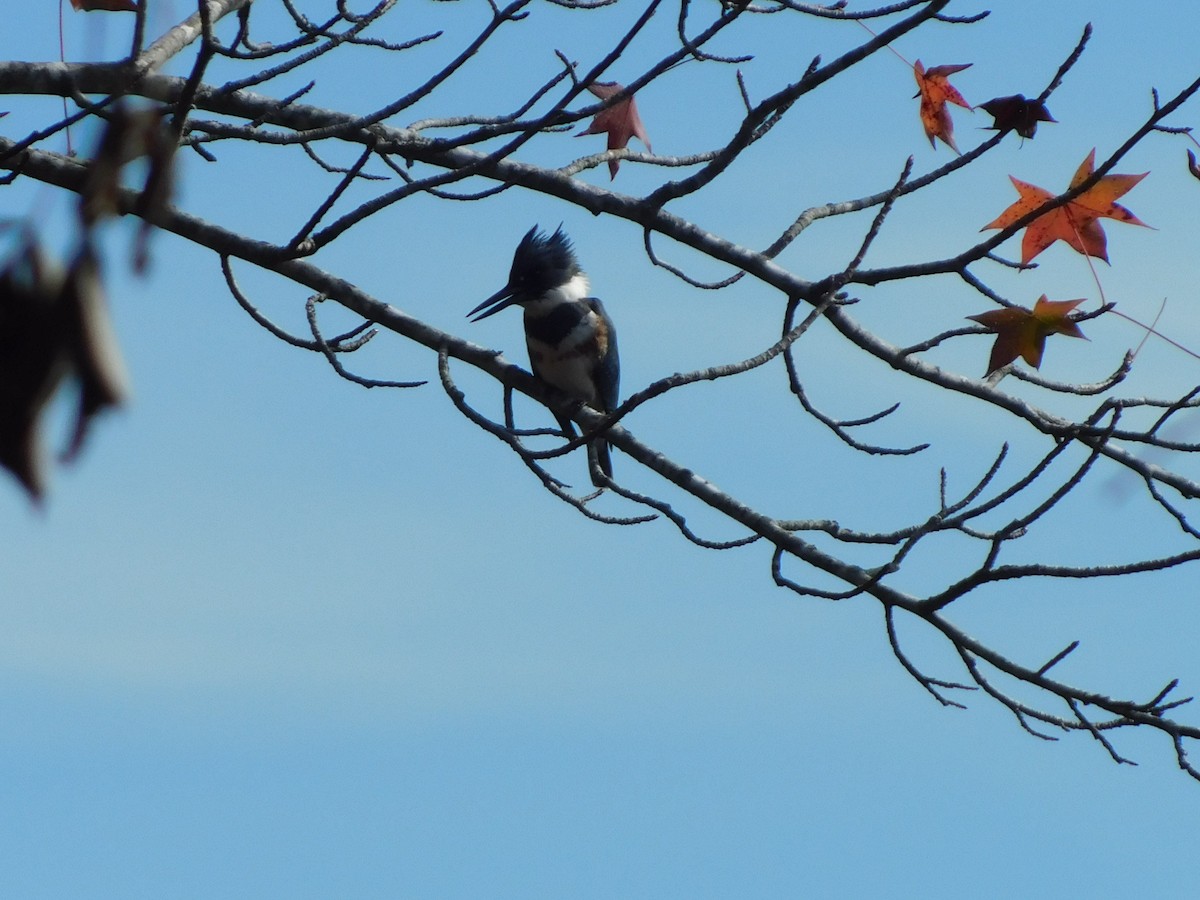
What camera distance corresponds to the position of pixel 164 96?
10.6 feet

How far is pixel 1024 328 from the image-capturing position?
3379mm

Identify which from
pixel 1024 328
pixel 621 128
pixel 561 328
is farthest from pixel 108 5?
pixel 561 328

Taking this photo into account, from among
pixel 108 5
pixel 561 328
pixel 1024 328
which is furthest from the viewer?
pixel 561 328

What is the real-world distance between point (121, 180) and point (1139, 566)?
2.81 m

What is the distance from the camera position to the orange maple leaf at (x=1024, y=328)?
333cm

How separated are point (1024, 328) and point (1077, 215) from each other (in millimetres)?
302

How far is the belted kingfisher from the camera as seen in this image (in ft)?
20.5

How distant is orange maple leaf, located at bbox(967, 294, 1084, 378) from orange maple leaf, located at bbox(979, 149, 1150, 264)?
0.16 metres

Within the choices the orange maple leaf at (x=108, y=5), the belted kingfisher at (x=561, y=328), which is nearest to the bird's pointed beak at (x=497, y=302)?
the belted kingfisher at (x=561, y=328)

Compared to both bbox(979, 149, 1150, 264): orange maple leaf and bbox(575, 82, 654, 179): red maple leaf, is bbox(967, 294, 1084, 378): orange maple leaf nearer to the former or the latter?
bbox(979, 149, 1150, 264): orange maple leaf

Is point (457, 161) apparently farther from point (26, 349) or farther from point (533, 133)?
point (26, 349)

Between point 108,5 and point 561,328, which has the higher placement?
point 561,328

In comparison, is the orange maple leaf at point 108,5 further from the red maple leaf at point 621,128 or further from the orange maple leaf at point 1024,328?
A: the orange maple leaf at point 1024,328

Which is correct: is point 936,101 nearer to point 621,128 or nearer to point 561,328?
point 621,128
